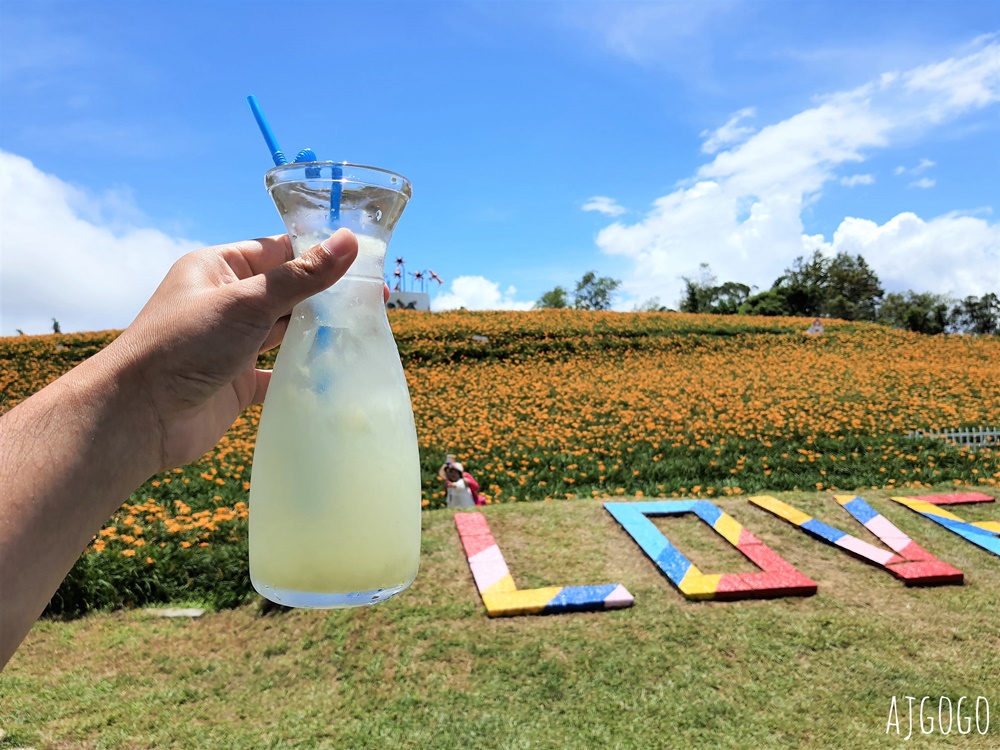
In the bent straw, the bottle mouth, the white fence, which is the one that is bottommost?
the white fence

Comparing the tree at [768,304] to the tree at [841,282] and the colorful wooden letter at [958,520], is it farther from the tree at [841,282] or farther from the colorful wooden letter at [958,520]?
the colorful wooden letter at [958,520]

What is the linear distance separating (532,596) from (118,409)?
12.6 ft

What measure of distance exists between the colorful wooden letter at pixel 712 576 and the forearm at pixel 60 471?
4.34m

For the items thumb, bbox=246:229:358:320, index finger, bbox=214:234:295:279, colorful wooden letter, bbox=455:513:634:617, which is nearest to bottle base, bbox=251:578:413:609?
thumb, bbox=246:229:358:320

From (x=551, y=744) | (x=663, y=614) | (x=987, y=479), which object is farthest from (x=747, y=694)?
(x=987, y=479)

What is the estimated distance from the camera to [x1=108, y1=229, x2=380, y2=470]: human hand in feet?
4.52

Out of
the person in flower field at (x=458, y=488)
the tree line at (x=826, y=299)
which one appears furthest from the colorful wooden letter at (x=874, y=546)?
the tree line at (x=826, y=299)

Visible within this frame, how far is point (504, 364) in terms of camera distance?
668 inches

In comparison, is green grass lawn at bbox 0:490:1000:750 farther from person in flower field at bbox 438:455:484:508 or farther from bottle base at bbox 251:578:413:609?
bottle base at bbox 251:578:413:609

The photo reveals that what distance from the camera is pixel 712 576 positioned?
5.16 m

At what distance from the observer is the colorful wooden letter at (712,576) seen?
16.4 feet

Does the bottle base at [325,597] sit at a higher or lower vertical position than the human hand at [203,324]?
lower

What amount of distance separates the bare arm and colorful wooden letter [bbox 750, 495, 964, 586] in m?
5.71

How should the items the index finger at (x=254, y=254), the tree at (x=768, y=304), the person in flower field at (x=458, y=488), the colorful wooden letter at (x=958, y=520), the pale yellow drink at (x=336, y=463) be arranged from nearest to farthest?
the pale yellow drink at (x=336, y=463) < the index finger at (x=254, y=254) < the colorful wooden letter at (x=958, y=520) < the person in flower field at (x=458, y=488) < the tree at (x=768, y=304)
